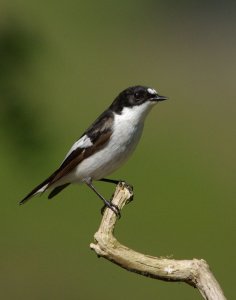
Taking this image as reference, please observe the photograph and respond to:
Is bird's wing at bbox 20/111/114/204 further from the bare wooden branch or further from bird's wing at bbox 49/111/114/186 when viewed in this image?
the bare wooden branch

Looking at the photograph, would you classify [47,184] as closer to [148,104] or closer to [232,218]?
[148,104]

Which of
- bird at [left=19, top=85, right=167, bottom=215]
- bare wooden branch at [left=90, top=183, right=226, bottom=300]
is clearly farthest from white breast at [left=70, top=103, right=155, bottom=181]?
bare wooden branch at [left=90, top=183, right=226, bottom=300]

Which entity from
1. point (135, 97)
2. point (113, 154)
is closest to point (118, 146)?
point (113, 154)

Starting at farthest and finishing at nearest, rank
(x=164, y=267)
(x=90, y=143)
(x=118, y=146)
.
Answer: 1. (x=90, y=143)
2. (x=118, y=146)
3. (x=164, y=267)

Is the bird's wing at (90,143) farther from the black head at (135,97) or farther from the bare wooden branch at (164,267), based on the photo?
the bare wooden branch at (164,267)

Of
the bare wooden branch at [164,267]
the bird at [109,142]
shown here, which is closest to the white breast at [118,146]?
the bird at [109,142]

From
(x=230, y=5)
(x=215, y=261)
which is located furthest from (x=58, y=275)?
(x=230, y=5)

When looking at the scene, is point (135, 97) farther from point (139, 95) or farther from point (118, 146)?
point (118, 146)
